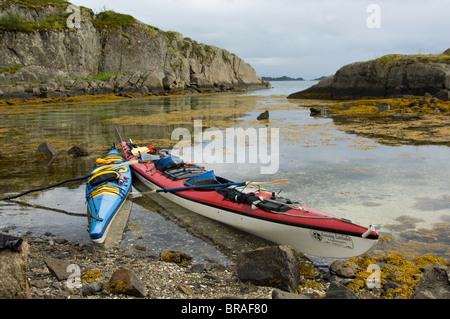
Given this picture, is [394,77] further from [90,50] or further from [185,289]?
[90,50]

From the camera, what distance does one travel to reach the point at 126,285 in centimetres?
448

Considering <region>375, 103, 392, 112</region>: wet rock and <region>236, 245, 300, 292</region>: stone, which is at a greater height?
<region>375, 103, 392, 112</region>: wet rock

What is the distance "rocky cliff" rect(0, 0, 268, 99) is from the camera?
47.3 m

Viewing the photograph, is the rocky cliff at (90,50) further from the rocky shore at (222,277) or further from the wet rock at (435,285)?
the wet rock at (435,285)

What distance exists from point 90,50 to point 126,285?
2292 inches

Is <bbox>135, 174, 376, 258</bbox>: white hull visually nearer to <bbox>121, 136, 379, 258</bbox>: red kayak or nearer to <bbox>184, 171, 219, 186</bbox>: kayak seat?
<bbox>121, 136, 379, 258</bbox>: red kayak

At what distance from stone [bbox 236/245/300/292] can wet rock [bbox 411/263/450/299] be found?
1.53 metres

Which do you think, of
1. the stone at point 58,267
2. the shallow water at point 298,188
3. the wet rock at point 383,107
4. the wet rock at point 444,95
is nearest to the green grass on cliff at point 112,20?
the shallow water at point 298,188

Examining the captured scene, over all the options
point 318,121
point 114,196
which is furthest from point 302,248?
point 318,121

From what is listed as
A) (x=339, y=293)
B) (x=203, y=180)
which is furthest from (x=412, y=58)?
(x=339, y=293)

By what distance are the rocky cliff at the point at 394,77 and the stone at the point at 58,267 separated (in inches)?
1225

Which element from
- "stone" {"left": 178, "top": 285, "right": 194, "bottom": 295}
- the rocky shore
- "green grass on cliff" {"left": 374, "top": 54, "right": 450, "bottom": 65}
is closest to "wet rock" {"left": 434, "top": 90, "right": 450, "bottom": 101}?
"green grass on cliff" {"left": 374, "top": 54, "right": 450, "bottom": 65}

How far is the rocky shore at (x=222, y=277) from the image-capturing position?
415 centimetres

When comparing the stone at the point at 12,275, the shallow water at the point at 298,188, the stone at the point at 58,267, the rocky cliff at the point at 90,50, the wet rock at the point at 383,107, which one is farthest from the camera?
the rocky cliff at the point at 90,50
